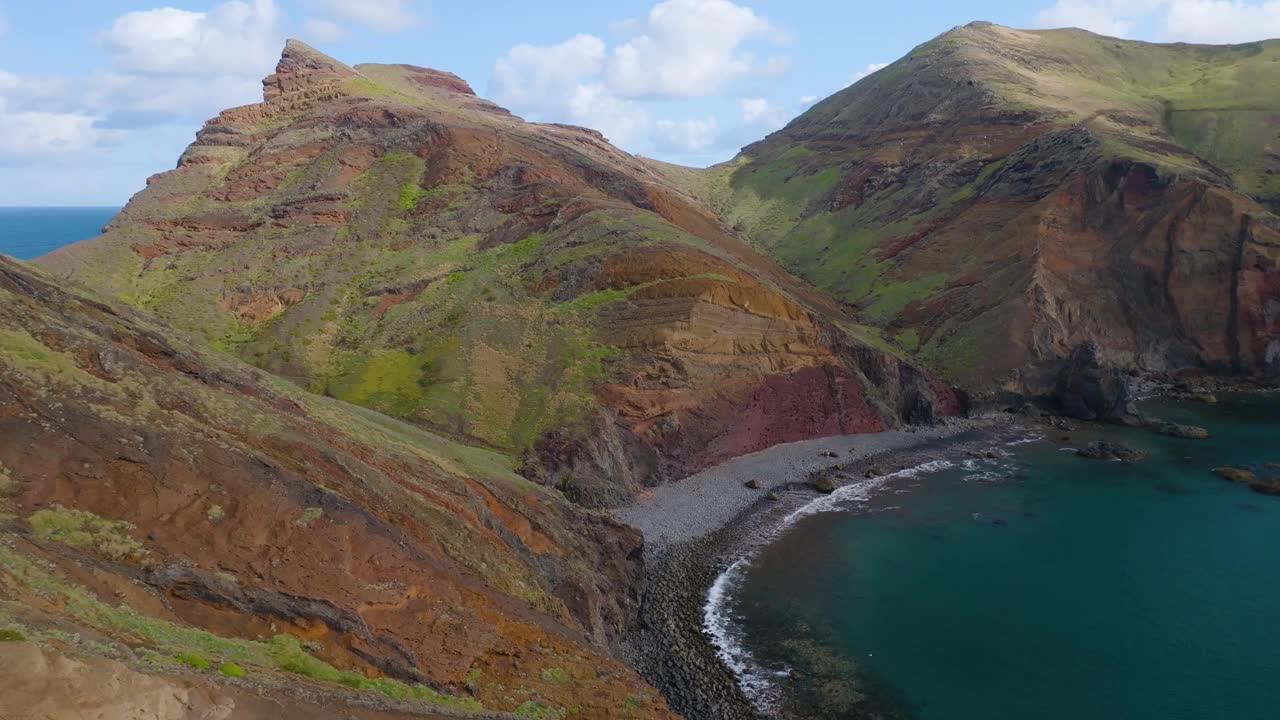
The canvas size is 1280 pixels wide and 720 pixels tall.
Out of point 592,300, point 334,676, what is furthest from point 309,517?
point 592,300

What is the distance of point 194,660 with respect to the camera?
49.7 feet

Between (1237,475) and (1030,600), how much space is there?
2836 centimetres

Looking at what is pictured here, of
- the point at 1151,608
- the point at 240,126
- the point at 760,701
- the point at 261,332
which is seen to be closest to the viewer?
the point at 760,701

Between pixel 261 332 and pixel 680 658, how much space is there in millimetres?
48689

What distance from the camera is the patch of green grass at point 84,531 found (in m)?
19.2

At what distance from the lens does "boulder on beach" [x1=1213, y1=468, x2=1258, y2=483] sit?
55.3m

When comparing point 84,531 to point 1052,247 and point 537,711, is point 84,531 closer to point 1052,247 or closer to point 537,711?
point 537,711

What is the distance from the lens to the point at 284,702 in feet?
48.4

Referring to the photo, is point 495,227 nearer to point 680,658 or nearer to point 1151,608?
point 680,658

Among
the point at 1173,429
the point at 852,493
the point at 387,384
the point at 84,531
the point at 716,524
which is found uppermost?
the point at 387,384

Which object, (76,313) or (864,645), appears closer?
(76,313)

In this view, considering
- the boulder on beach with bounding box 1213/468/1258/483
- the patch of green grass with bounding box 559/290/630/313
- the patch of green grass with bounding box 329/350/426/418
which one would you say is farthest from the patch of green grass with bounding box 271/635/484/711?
the boulder on beach with bounding box 1213/468/1258/483

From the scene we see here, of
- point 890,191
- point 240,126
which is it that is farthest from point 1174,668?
point 240,126

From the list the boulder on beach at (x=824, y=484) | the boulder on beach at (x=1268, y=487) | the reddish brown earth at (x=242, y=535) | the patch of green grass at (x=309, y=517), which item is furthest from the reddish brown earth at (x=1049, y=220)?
the patch of green grass at (x=309, y=517)
